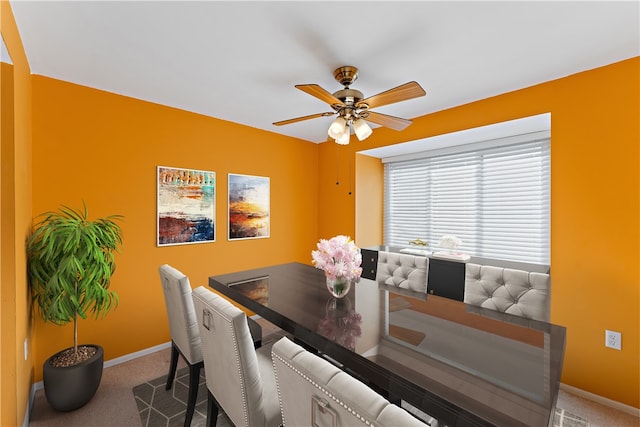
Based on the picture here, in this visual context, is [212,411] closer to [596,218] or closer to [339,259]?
[339,259]

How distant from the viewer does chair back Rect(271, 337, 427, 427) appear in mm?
675

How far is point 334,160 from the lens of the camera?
4.21m

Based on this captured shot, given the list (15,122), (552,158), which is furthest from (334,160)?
(15,122)

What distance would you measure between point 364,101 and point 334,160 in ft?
7.51

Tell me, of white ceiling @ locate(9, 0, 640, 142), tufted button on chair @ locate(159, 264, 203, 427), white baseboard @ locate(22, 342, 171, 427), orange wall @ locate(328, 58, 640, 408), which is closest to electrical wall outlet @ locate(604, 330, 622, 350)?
orange wall @ locate(328, 58, 640, 408)

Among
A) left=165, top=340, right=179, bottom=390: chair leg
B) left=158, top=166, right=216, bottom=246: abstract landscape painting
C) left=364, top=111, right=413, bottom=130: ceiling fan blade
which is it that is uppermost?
left=364, top=111, right=413, bottom=130: ceiling fan blade

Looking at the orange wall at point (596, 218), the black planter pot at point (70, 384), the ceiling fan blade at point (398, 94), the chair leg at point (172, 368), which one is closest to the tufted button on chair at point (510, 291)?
the orange wall at point (596, 218)

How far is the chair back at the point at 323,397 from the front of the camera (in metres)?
0.67

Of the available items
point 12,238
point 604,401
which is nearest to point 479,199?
point 604,401

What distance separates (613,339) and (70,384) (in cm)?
384

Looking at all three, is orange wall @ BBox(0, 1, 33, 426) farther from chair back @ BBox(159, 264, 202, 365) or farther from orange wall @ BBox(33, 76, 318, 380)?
chair back @ BBox(159, 264, 202, 365)

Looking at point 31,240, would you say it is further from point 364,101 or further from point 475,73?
point 475,73

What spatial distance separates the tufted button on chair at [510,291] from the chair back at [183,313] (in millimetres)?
1868

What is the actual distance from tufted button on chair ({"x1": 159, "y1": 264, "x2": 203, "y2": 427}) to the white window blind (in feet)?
9.80
